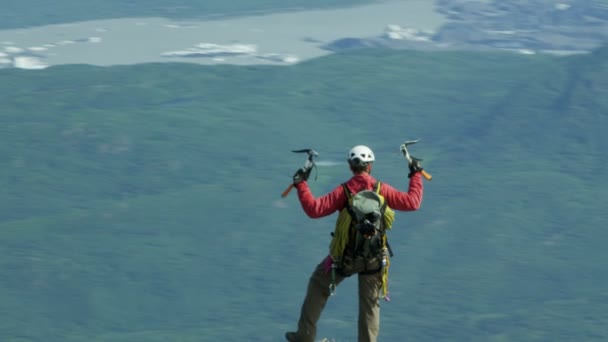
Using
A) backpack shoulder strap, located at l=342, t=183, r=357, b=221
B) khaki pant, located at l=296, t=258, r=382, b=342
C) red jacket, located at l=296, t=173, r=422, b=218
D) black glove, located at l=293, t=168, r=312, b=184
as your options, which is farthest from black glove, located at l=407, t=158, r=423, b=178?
black glove, located at l=293, t=168, r=312, b=184

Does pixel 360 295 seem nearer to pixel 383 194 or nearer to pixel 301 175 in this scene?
pixel 383 194

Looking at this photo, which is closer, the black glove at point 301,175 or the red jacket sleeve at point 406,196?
the black glove at point 301,175

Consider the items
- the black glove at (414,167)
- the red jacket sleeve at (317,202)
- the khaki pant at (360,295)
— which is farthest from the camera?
the khaki pant at (360,295)

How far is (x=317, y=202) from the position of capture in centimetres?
Result: 1658

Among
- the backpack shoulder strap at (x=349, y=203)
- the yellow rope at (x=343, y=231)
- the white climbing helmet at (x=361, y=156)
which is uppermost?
the white climbing helmet at (x=361, y=156)

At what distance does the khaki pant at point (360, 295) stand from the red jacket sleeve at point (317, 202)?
3.69 ft

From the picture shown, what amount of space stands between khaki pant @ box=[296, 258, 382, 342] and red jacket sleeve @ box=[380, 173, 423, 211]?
1.08 m

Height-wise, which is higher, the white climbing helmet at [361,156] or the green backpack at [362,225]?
the white climbing helmet at [361,156]

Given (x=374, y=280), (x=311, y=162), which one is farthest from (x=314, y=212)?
(x=374, y=280)

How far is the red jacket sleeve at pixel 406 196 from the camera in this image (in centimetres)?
1697

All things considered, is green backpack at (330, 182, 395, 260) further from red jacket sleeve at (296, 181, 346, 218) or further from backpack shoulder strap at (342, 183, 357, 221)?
red jacket sleeve at (296, 181, 346, 218)

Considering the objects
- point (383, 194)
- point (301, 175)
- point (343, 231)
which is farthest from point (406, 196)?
point (301, 175)

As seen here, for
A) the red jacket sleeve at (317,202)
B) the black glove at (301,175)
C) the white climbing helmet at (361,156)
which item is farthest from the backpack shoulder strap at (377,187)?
the black glove at (301,175)

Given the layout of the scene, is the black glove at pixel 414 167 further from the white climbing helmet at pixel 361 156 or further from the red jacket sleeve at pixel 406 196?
the white climbing helmet at pixel 361 156
